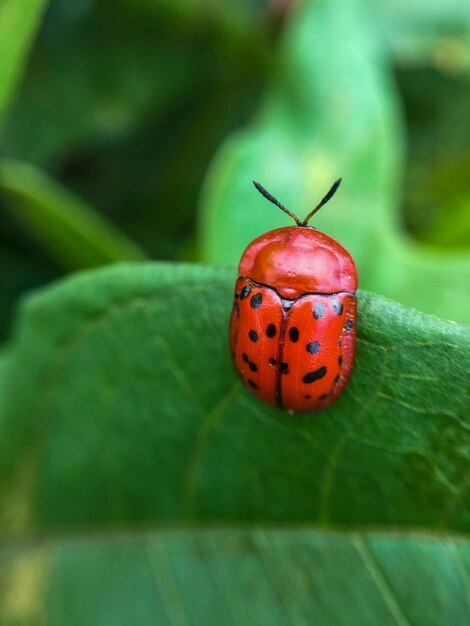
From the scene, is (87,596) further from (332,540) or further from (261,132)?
(261,132)

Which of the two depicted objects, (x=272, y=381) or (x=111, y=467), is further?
(x=111, y=467)

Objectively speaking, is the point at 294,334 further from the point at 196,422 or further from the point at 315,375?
the point at 196,422

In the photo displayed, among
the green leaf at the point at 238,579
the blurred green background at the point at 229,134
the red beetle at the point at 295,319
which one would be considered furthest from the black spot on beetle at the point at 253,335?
the blurred green background at the point at 229,134

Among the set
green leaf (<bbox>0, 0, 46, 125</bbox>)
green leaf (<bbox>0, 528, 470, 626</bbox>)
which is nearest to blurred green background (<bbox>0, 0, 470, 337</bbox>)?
green leaf (<bbox>0, 0, 46, 125</bbox>)

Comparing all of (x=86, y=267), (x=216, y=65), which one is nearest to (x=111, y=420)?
(x=86, y=267)

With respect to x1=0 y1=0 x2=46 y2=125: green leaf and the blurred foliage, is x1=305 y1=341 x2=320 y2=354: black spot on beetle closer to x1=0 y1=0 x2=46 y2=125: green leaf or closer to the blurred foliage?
the blurred foliage

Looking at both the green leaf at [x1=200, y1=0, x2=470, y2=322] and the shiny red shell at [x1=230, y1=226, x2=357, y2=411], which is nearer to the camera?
the shiny red shell at [x1=230, y1=226, x2=357, y2=411]

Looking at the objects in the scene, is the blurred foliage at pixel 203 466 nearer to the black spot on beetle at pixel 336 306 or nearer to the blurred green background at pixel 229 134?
the black spot on beetle at pixel 336 306
